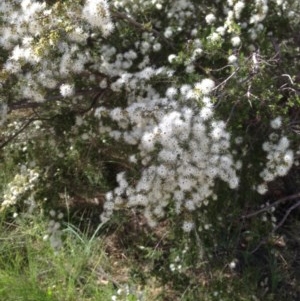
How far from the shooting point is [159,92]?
8.92 feet

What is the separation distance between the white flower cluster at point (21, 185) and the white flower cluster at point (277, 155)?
163 centimetres

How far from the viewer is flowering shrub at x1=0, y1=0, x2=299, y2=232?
7.61ft

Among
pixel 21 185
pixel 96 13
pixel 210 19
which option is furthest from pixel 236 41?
pixel 21 185

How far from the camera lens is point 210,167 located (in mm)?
2279

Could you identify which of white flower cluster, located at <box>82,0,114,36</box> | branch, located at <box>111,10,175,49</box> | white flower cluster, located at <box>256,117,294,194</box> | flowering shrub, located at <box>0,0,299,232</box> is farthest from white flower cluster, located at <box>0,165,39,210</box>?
white flower cluster, located at <box>256,117,294,194</box>

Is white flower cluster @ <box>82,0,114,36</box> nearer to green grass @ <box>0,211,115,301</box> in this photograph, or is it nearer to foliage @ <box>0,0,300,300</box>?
foliage @ <box>0,0,300,300</box>

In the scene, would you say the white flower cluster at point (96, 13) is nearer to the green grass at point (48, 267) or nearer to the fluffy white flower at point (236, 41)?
the fluffy white flower at point (236, 41)

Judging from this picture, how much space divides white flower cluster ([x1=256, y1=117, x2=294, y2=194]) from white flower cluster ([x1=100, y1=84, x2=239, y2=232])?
0.64ft

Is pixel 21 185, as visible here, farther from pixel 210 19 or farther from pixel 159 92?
pixel 210 19

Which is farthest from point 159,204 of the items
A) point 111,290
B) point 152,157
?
point 111,290

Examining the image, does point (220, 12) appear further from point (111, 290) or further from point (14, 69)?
point (111, 290)

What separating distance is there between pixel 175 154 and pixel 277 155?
1.78 ft

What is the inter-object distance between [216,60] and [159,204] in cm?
108

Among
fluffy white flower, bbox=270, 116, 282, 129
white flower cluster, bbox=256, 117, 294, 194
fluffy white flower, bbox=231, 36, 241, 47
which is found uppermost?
fluffy white flower, bbox=231, 36, 241, 47
